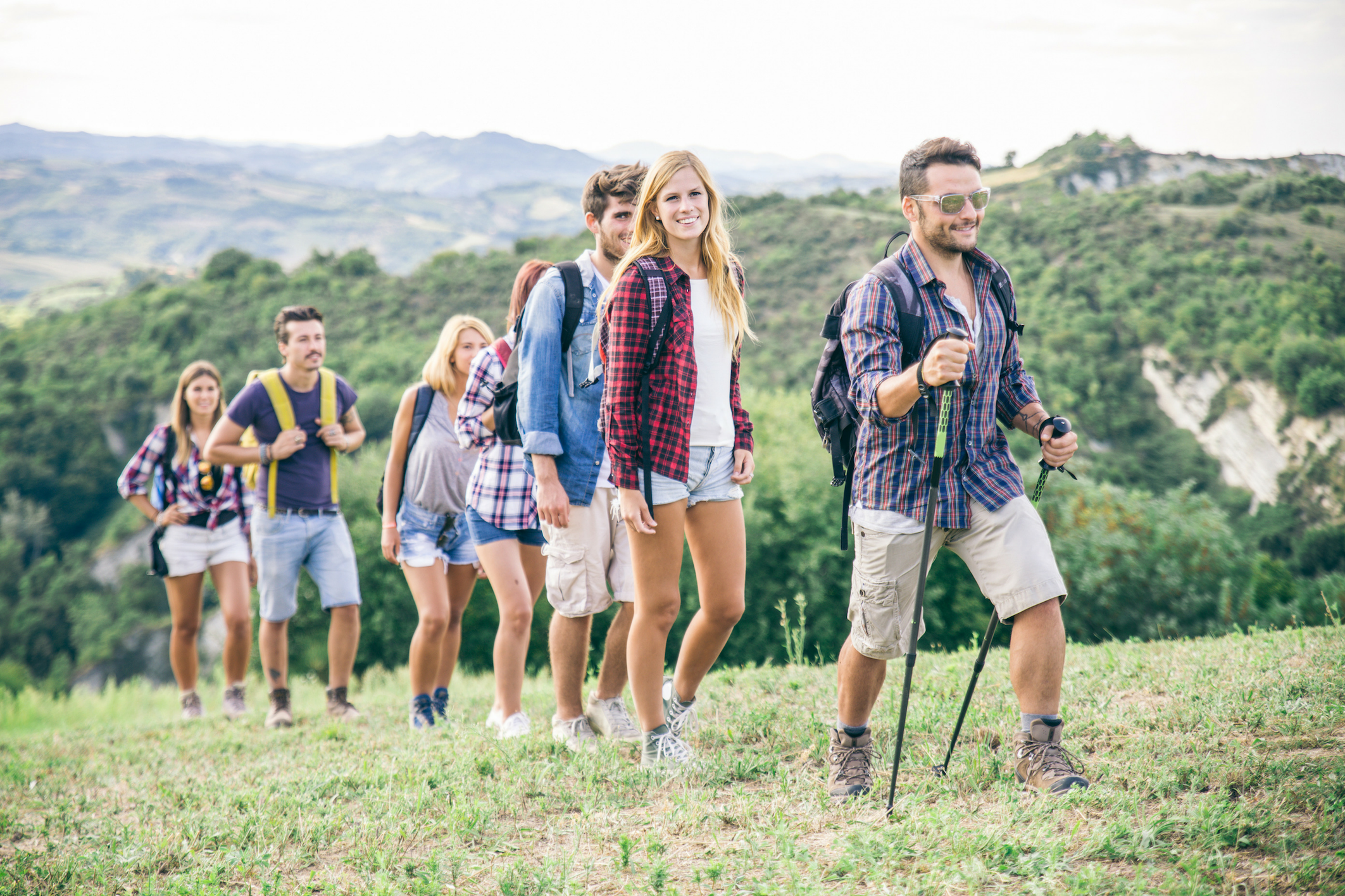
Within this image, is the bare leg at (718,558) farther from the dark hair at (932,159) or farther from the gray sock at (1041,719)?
the dark hair at (932,159)

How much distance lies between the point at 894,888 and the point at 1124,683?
247 centimetres

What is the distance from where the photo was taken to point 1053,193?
44.2m

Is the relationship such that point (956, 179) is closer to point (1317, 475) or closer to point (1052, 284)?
point (1317, 475)

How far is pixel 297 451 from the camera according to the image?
20.5 feet

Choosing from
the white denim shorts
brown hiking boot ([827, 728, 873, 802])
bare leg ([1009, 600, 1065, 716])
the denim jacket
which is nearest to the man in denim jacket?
the denim jacket

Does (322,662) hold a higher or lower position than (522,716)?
lower

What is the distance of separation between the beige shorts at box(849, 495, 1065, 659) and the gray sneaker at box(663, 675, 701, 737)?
3.45 feet

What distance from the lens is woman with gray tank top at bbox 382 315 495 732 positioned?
222 inches

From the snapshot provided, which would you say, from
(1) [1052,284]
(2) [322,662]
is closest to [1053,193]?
(1) [1052,284]

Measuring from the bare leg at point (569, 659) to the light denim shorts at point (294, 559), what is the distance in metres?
2.32

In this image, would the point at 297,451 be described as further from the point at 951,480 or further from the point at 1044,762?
the point at 1044,762

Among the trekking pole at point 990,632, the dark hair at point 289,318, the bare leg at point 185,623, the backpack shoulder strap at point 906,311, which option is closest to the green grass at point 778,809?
the trekking pole at point 990,632

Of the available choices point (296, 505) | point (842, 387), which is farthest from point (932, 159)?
point (296, 505)

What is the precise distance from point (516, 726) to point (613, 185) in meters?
2.61
